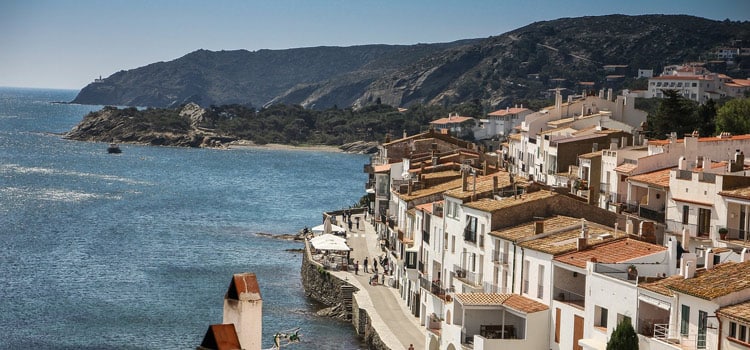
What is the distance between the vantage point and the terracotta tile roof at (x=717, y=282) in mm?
27984

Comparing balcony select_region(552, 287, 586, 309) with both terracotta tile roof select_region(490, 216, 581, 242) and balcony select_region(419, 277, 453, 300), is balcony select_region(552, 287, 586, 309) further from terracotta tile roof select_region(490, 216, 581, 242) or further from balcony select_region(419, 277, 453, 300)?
balcony select_region(419, 277, 453, 300)

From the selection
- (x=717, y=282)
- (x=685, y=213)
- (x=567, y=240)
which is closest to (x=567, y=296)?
(x=567, y=240)

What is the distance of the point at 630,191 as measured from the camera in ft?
151

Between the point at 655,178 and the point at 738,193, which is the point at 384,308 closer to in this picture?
the point at 655,178

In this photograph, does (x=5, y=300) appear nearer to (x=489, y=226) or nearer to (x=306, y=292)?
(x=306, y=292)

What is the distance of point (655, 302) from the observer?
99.8 feet

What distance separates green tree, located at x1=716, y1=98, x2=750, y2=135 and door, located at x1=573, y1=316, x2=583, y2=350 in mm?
31679

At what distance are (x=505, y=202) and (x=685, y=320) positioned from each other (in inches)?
564

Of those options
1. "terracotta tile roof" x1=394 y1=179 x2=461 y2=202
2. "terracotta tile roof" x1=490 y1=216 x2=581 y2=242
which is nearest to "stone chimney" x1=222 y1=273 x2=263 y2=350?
"terracotta tile roof" x1=490 y1=216 x2=581 y2=242

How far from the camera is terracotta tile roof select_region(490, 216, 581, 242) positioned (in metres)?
39.6

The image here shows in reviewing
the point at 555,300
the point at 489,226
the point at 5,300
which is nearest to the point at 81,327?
the point at 5,300

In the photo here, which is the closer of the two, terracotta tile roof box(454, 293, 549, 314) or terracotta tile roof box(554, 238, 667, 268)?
terracotta tile roof box(554, 238, 667, 268)

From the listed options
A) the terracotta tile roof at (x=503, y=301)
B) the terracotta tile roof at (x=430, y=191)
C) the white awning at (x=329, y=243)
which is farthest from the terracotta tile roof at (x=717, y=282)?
the white awning at (x=329, y=243)

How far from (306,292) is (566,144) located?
15.7m
